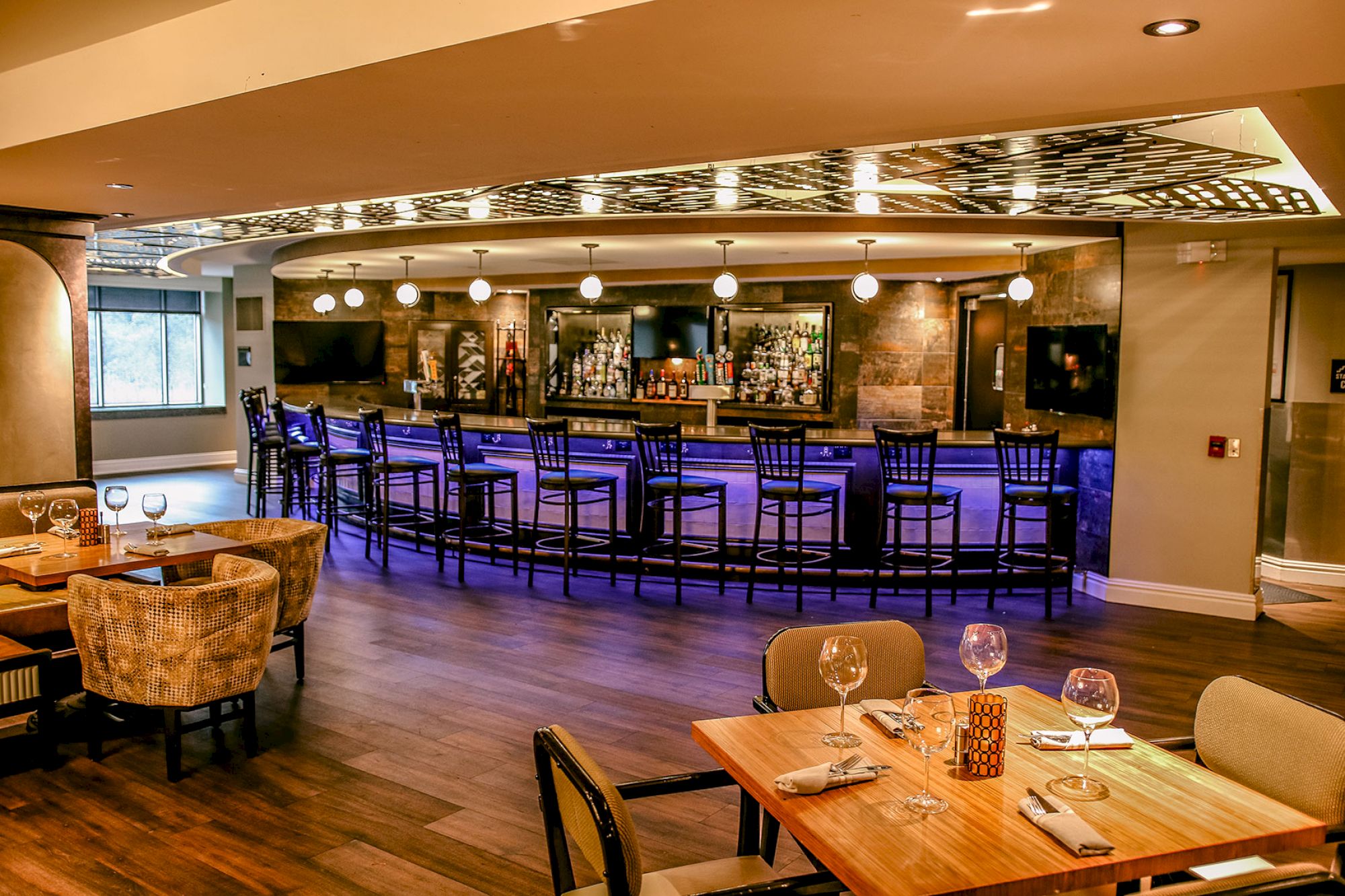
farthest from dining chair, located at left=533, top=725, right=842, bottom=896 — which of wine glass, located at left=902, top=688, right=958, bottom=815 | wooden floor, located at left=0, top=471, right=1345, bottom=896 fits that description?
wooden floor, located at left=0, top=471, right=1345, bottom=896

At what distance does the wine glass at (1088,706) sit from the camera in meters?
2.17

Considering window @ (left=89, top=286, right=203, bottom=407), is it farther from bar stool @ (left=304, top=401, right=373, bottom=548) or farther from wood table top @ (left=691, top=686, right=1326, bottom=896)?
wood table top @ (left=691, top=686, right=1326, bottom=896)

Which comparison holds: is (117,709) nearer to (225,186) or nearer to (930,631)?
(225,186)

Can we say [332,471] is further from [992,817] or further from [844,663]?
[992,817]

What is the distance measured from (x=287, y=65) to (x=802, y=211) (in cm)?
488

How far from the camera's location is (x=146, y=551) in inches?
179

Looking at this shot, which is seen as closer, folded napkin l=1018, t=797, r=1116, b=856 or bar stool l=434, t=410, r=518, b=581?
folded napkin l=1018, t=797, r=1116, b=856

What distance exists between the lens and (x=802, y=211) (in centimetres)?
727

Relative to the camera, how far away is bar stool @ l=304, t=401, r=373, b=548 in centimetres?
827

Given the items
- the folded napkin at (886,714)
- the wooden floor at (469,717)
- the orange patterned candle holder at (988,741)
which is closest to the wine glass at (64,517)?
the wooden floor at (469,717)

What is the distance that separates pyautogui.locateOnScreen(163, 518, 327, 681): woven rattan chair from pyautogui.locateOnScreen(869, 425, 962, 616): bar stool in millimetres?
3705

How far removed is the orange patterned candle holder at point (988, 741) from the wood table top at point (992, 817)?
0.09 feet

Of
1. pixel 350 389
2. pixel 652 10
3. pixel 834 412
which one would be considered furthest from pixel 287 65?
pixel 350 389

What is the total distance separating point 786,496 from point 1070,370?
276 cm
